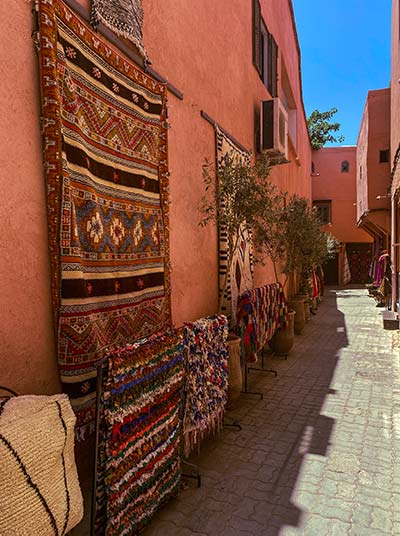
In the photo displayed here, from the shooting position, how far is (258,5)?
669cm

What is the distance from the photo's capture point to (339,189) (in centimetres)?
2367

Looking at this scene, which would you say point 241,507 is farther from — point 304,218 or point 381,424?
point 304,218

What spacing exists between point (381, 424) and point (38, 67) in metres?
4.41

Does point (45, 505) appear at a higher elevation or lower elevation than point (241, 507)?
higher

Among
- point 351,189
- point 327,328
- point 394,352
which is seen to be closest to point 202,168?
point 394,352

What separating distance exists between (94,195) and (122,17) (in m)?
1.33

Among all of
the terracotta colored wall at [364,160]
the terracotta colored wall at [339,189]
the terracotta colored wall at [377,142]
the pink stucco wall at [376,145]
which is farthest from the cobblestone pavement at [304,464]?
the terracotta colored wall at [339,189]

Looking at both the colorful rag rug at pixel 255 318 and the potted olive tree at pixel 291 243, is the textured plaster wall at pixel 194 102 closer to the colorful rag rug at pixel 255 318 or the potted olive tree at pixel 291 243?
the colorful rag rug at pixel 255 318

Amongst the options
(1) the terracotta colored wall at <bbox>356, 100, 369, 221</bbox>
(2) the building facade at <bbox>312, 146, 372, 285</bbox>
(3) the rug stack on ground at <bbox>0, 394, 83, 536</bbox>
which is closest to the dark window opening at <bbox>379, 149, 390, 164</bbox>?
(1) the terracotta colored wall at <bbox>356, 100, 369, 221</bbox>

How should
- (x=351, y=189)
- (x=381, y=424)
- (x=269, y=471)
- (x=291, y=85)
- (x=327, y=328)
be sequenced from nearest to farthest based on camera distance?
1. (x=269, y=471)
2. (x=381, y=424)
3. (x=327, y=328)
4. (x=291, y=85)
5. (x=351, y=189)

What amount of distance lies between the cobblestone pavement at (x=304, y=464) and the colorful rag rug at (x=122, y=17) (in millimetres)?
3352

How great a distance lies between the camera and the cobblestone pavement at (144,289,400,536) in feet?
8.54

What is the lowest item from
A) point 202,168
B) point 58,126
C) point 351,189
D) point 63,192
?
point 63,192

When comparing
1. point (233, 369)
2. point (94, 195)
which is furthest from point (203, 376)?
point (94, 195)
